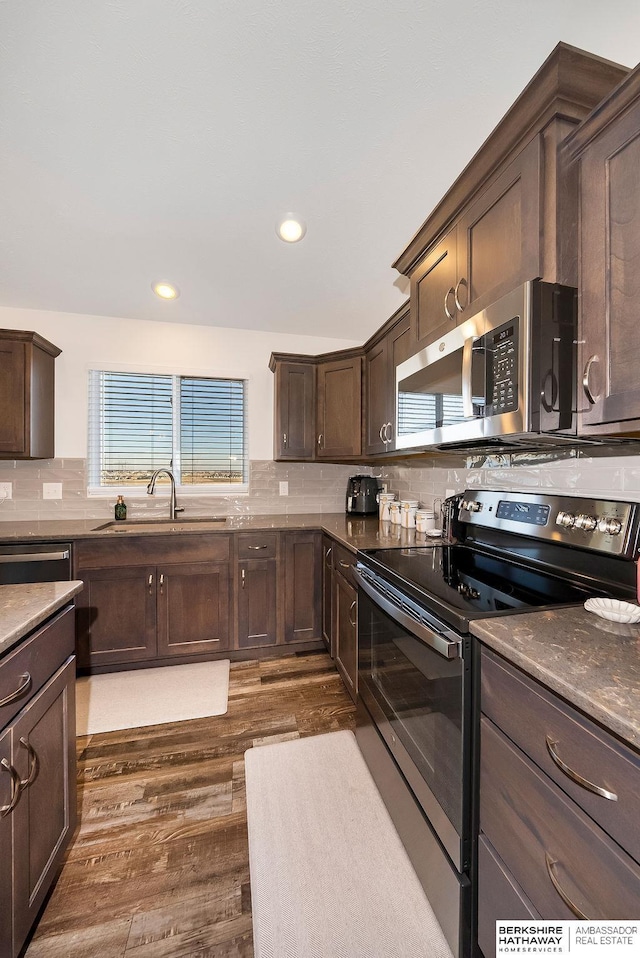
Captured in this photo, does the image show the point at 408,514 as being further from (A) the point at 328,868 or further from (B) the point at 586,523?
(A) the point at 328,868

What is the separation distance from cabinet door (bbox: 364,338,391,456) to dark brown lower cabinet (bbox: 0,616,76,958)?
75.7 inches

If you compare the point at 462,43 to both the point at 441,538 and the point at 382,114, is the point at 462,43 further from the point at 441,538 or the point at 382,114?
the point at 441,538

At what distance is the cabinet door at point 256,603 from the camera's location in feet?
8.87

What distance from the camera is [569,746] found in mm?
695

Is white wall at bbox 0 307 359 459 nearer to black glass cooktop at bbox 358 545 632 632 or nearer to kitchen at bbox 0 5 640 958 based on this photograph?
kitchen at bbox 0 5 640 958

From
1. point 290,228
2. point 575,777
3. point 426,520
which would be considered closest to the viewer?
point 575,777

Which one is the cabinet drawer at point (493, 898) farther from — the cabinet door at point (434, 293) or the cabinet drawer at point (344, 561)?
the cabinet door at point (434, 293)

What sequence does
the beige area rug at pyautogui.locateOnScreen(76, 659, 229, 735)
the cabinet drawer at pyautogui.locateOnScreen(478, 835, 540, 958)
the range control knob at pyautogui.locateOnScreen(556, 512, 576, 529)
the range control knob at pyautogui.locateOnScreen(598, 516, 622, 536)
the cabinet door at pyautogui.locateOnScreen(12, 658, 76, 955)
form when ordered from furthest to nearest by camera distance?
1. the beige area rug at pyautogui.locateOnScreen(76, 659, 229, 735)
2. the range control knob at pyautogui.locateOnScreen(556, 512, 576, 529)
3. the range control knob at pyautogui.locateOnScreen(598, 516, 622, 536)
4. the cabinet door at pyautogui.locateOnScreen(12, 658, 76, 955)
5. the cabinet drawer at pyautogui.locateOnScreen(478, 835, 540, 958)

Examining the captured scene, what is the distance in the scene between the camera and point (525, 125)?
109 centimetres

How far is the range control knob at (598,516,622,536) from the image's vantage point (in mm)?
1199

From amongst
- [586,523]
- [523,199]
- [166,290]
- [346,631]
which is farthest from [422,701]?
[166,290]

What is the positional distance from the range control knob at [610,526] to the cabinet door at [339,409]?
176 centimetres

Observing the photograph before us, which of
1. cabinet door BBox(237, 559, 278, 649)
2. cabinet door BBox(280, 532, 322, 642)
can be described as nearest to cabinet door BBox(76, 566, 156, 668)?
cabinet door BBox(237, 559, 278, 649)

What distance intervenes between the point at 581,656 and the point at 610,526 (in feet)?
2.11
